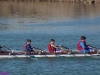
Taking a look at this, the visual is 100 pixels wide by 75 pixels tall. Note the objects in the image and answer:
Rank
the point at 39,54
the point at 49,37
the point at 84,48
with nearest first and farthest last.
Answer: the point at 39,54, the point at 84,48, the point at 49,37

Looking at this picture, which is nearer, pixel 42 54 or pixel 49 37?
pixel 42 54

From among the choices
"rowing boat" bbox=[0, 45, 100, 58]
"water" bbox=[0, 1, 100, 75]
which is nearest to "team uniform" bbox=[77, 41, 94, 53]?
"rowing boat" bbox=[0, 45, 100, 58]

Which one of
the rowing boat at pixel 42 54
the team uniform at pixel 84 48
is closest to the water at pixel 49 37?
the rowing boat at pixel 42 54

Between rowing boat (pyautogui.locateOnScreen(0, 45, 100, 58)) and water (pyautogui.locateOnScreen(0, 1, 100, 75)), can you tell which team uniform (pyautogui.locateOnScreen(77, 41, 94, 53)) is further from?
water (pyautogui.locateOnScreen(0, 1, 100, 75))

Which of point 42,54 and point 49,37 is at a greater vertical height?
point 49,37

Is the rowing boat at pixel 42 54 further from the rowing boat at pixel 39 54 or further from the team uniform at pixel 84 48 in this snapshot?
the team uniform at pixel 84 48

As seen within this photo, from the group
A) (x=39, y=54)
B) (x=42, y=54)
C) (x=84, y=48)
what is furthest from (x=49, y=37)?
(x=39, y=54)

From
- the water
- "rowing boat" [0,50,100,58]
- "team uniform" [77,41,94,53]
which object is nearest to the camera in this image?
the water

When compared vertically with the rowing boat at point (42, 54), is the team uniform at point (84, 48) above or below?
above

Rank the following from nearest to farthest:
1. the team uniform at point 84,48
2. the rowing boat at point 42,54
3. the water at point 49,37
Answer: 1. the water at point 49,37
2. the rowing boat at point 42,54
3. the team uniform at point 84,48

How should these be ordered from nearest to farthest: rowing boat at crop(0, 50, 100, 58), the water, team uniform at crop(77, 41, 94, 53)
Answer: the water, rowing boat at crop(0, 50, 100, 58), team uniform at crop(77, 41, 94, 53)

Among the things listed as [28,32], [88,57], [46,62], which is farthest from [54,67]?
[28,32]

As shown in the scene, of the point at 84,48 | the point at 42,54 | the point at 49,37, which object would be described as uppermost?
the point at 49,37

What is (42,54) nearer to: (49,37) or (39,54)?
(39,54)
